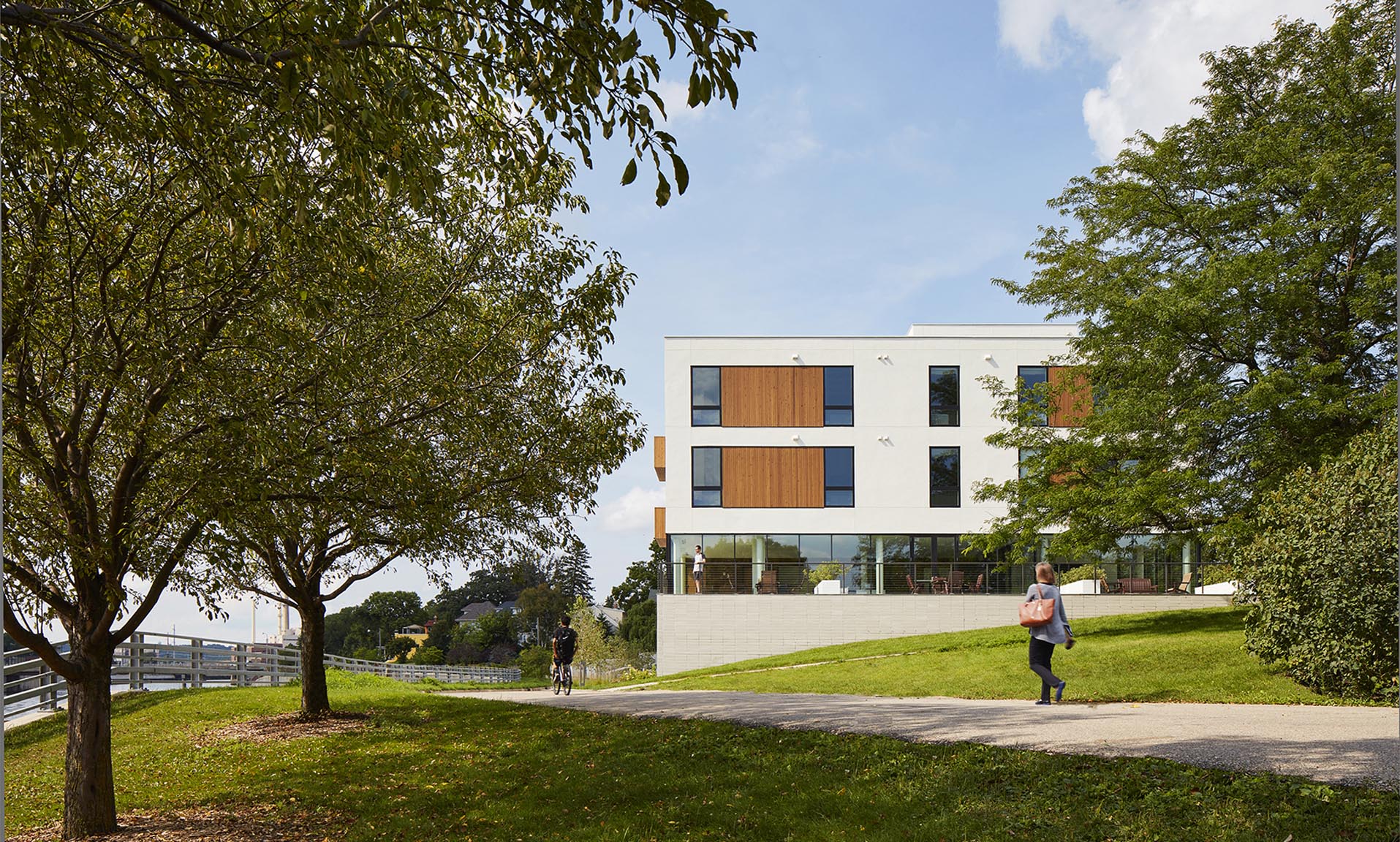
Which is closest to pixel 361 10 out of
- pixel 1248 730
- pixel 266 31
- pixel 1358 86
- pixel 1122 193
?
pixel 266 31

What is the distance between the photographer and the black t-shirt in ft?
71.9

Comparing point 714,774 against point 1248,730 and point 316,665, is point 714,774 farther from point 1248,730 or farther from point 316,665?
point 316,665

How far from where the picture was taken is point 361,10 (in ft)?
24.3

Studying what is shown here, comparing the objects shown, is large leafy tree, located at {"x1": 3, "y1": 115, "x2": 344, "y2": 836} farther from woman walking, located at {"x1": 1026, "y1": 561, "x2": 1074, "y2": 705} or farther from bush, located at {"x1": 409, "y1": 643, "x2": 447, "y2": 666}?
bush, located at {"x1": 409, "y1": 643, "x2": 447, "y2": 666}

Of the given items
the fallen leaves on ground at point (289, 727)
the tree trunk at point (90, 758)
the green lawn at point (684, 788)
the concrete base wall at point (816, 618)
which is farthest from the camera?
the concrete base wall at point (816, 618)

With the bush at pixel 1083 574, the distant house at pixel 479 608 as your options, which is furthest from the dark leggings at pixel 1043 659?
the distant house at pixel 479 608

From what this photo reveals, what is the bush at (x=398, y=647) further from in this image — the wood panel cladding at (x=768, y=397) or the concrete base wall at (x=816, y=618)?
the wood panel cladding at (x=768, y=397)

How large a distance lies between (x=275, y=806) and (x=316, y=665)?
712cm

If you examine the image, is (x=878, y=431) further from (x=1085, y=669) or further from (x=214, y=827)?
(x=214, y=827)

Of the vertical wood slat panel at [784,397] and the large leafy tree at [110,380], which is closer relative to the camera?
the large leafy tree at [110,380]

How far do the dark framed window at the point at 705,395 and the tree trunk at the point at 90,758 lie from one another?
1006 inches

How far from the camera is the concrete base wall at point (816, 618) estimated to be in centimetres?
3145

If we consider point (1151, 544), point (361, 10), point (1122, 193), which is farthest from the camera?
point (1151, 544)

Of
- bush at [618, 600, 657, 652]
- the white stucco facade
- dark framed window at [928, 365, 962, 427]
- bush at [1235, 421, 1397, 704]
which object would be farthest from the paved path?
bush at [618, 600, 657, 652]
